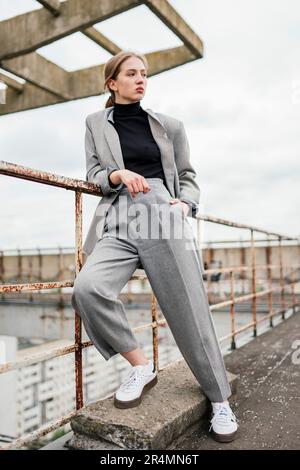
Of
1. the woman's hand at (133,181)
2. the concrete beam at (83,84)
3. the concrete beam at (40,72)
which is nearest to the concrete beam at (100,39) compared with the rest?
the concrete beam at (83,84)

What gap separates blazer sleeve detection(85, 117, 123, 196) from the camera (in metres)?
1.69

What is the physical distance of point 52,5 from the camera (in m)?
4.85

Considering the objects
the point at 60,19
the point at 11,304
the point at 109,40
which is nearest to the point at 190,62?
the point at 109,40

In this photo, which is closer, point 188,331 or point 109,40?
point 188,331

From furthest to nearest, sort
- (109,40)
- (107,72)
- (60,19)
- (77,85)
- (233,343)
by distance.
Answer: (77,85), (109,40), (60,19), (233,343), (107,72)

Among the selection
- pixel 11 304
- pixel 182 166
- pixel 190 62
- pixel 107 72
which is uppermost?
pixel 190 62

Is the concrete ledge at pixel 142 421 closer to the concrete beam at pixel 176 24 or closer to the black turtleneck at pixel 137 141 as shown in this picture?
the black turtleneck at pixel 137 141

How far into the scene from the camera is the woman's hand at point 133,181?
1.58 m

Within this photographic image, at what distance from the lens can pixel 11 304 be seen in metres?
9.62

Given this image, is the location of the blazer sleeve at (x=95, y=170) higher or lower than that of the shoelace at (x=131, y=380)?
higher

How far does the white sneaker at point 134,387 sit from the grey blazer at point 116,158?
1.82 ft

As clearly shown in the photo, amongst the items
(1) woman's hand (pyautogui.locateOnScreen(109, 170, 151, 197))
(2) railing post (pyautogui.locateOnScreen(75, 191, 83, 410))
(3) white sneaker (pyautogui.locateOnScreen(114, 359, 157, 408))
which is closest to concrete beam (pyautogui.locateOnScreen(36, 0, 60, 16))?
(2) railing post (pyautogui.locateOnScreen(75, 191, 83, 410))

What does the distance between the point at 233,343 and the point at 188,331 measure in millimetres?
2054

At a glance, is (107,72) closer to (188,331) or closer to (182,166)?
(182,166)
